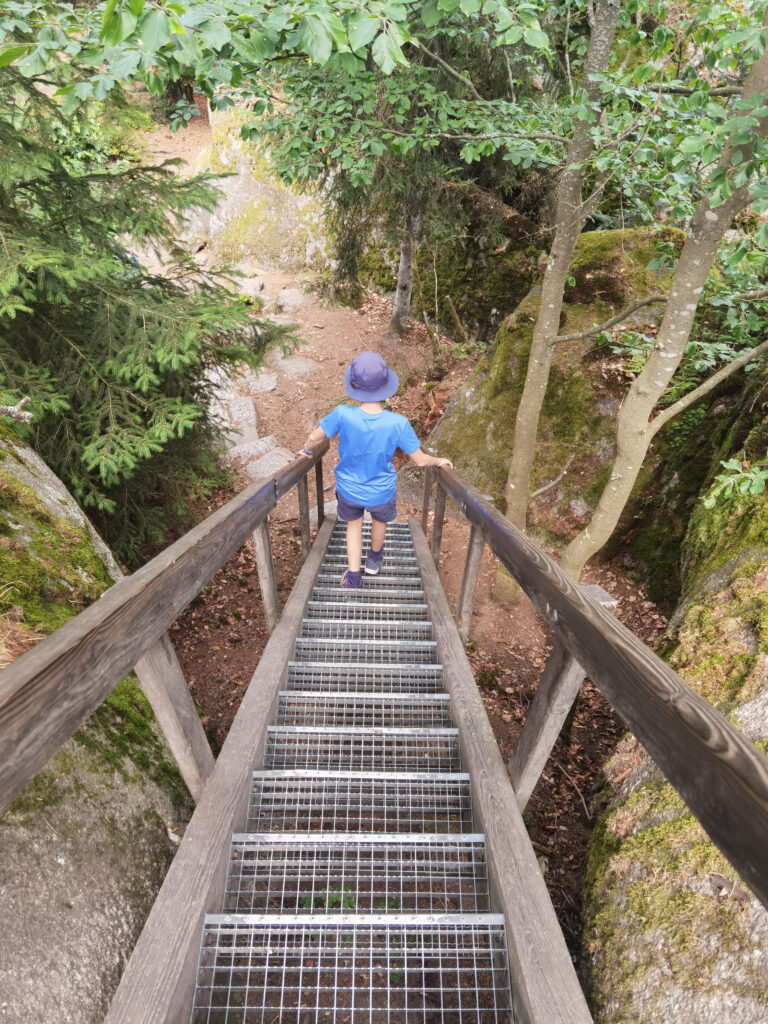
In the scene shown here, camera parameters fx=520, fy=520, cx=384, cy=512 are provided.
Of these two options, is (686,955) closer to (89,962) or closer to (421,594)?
(89,962)

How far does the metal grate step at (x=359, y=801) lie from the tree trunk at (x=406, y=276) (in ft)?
32.9

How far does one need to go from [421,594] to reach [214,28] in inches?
157

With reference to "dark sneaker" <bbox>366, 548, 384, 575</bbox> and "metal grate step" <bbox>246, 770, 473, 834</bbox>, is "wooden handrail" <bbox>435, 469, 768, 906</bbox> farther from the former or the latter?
"dark sneaker" <bbox>366, 548, 384, 575</bbox>

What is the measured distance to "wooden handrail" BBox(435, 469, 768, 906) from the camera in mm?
909

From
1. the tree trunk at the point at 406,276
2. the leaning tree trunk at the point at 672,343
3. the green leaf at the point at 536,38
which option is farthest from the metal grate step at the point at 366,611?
the tree trunk at the point at 406,276

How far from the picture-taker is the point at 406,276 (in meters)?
11.5

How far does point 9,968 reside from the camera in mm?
1579

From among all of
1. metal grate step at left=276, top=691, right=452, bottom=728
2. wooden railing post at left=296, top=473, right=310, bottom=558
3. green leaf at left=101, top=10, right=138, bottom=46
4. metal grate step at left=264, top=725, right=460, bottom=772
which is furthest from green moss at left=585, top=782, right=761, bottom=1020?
wooden railing post at left=296, top=473, right=310, bottom=558

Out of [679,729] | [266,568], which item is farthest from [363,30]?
[266,568]

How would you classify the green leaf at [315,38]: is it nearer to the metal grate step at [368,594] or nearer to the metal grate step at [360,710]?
the metal grate step at [360,710]

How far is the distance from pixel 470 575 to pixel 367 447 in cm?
124

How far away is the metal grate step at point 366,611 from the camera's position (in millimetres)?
4207

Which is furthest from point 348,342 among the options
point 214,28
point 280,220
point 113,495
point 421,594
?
point 214,28

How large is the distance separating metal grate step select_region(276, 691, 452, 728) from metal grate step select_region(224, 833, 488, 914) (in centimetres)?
81
